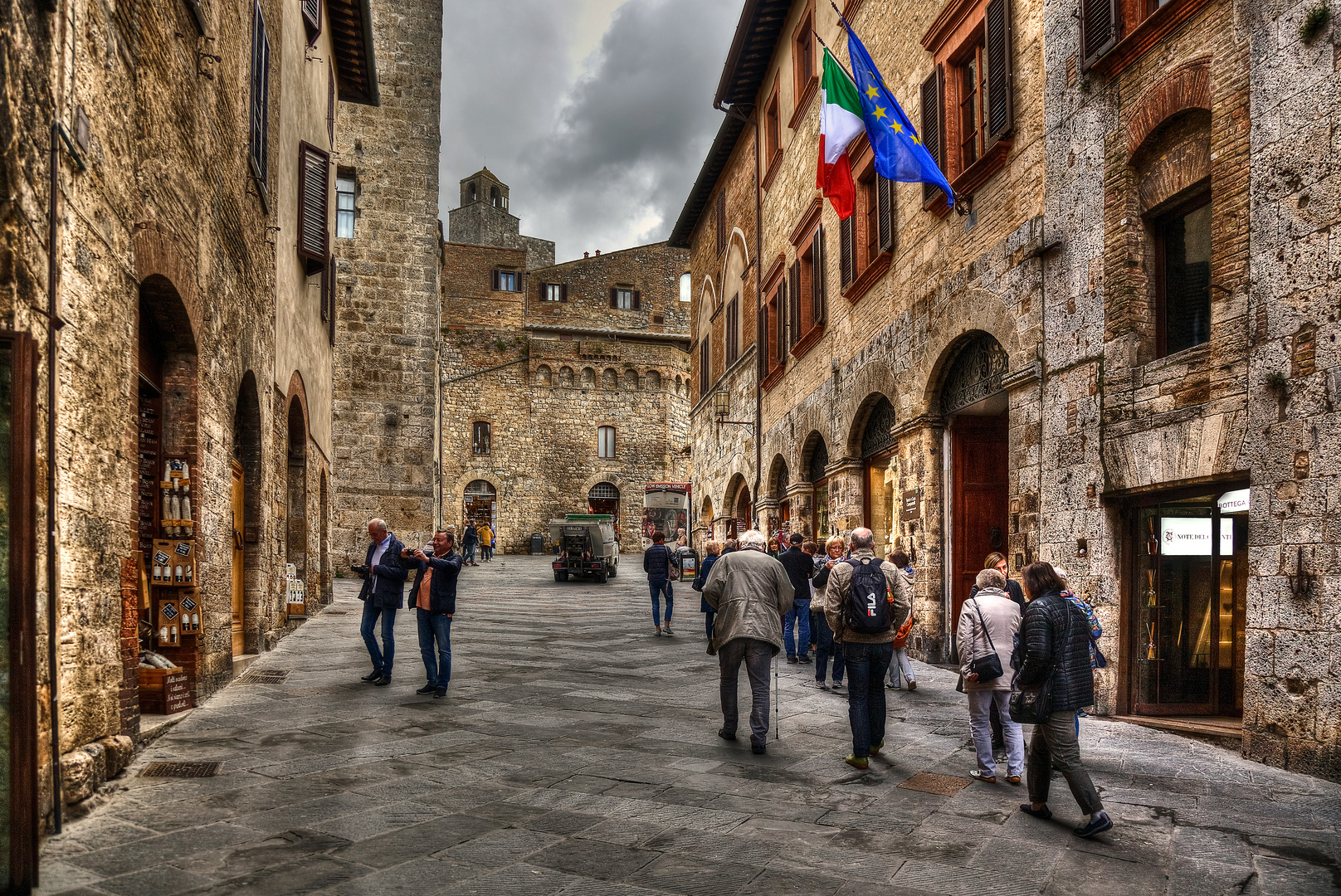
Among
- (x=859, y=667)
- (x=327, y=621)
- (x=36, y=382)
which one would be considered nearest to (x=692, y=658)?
(x=859, y=667)

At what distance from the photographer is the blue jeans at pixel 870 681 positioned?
6133 mm

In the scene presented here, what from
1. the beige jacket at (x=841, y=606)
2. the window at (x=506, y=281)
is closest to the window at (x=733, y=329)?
the beige jacket at (x=841, y=606)

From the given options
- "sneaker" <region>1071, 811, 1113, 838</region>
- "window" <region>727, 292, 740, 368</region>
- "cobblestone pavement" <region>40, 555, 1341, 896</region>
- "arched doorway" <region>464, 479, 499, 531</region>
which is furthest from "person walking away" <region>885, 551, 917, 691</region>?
"arched doorway" <region>464, 479, 499, 531</region>

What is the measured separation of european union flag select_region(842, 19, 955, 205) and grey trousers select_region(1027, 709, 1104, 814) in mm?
6457

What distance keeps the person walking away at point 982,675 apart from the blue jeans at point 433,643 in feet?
14.1

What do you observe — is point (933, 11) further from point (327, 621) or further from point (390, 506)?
point (390, 506)

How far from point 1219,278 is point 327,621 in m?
11.6

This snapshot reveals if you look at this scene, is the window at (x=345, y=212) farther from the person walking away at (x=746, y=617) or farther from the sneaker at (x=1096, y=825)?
the sneaker at (x=1096, y=825)

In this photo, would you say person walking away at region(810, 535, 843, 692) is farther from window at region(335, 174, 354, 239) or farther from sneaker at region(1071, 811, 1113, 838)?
window at region(335, 174, 354, 239)

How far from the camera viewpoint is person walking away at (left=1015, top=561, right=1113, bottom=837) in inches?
186

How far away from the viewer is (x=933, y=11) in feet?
37.3

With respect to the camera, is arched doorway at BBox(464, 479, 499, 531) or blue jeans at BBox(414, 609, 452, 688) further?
arched doorway at BBox(464, 479, 499, 531)

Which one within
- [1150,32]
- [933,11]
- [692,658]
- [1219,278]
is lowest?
[692,658]

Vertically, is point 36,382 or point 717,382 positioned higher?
point 717,382
